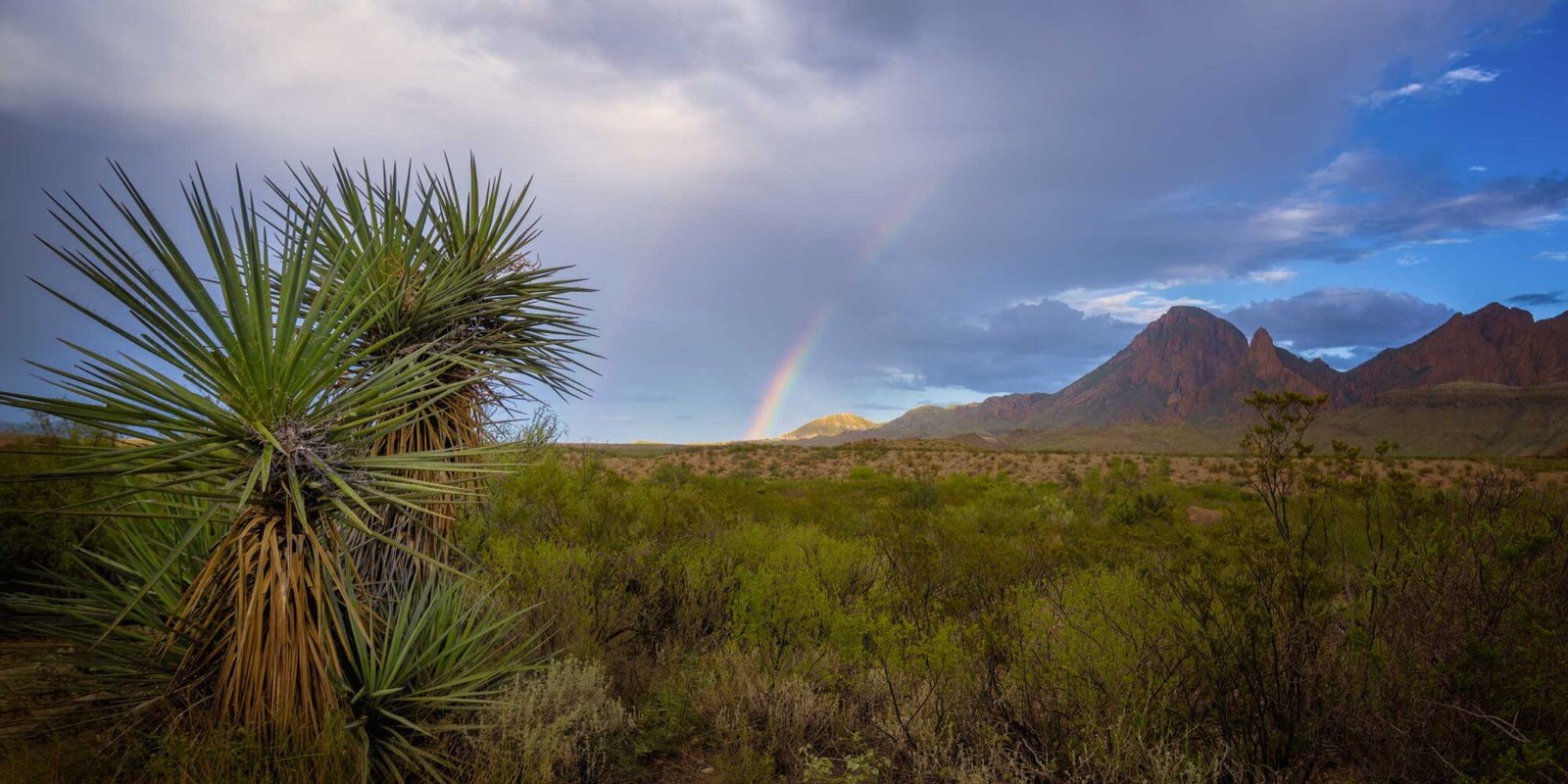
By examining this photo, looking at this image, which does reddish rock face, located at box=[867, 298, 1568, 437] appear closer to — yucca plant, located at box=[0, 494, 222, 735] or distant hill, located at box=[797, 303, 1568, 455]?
distant hill, located at box=[797, 303, 1568, 455]

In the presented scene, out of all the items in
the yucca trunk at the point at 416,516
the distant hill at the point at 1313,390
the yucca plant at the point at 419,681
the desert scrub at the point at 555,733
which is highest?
the distant hill at the point at 1313,390

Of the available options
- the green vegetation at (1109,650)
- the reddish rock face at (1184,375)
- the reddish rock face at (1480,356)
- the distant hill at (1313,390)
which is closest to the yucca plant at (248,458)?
the green vegetation at (1109,650)

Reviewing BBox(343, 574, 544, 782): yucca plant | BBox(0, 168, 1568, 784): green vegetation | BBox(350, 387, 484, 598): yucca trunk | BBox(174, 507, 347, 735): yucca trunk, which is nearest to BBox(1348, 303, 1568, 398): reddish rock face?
BBox(0, 168, 1568, 784): green vegetation

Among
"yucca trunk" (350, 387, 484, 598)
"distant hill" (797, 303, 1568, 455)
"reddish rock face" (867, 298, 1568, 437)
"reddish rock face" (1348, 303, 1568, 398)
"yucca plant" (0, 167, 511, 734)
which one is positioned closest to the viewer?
"yucca plant" (0, 167, 511, 734)

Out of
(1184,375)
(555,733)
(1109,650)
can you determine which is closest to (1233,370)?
(1184,375)

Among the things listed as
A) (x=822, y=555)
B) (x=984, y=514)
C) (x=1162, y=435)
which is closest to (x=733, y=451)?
(x=984, y=514)

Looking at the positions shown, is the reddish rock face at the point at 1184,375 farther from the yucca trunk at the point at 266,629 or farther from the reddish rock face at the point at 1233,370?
the yucca trunk at the point at 266,629
